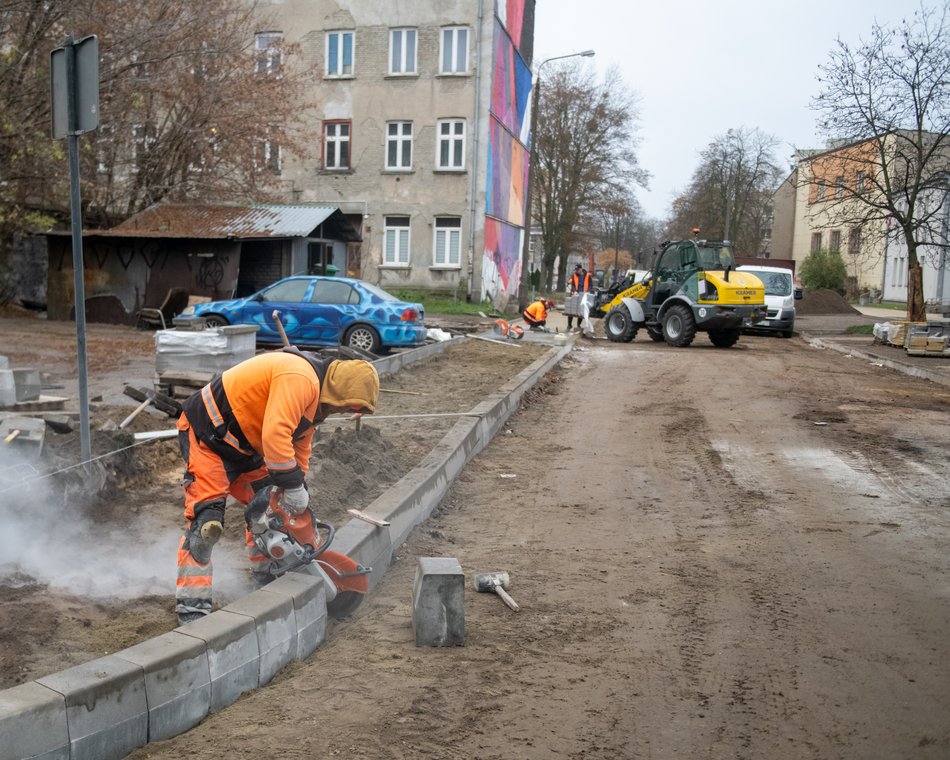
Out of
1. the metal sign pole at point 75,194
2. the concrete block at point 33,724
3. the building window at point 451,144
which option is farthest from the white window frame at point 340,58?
the concrete block at point 33,724

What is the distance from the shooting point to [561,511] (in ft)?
23.0

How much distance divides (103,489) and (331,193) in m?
28.8

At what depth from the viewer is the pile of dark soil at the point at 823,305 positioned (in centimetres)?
4269

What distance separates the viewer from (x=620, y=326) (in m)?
23.3

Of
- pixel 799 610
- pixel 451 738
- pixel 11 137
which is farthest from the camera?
pixel 11 137

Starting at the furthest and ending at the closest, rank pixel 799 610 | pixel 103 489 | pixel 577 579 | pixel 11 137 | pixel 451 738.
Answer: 1. pixel 11 137
2. pixel 103 489
3. pixel 577 579
4. pixel 799 610
5. pixel 451 738

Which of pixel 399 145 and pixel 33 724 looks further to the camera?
pixel 399 145

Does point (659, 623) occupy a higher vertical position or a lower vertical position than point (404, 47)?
lower

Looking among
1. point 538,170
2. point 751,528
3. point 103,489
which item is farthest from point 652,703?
point 538,170

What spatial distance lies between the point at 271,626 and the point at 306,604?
0.34 metres

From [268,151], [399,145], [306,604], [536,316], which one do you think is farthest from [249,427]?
[399,145]

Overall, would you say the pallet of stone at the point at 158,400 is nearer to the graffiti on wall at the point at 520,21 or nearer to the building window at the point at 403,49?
the building window at the point at 403,49

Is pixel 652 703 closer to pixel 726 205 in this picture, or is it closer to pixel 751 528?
pixel 751 528

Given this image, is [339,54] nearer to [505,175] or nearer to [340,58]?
[340,58]
